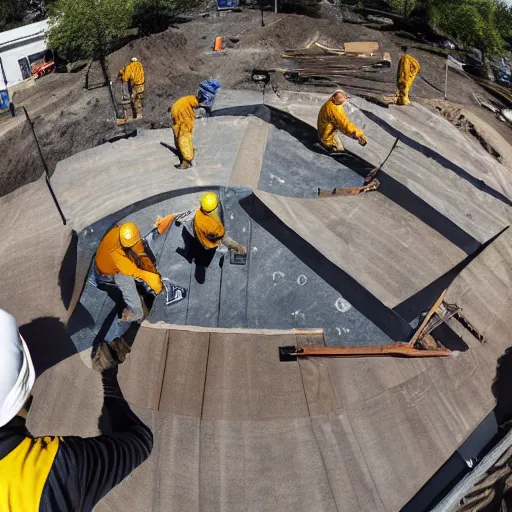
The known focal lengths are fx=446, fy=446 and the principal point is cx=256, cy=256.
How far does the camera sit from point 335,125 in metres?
10.3

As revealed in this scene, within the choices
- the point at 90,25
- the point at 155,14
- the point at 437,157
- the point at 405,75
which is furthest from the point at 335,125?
the point at 155,14

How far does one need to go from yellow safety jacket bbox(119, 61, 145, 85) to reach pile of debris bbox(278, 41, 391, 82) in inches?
183

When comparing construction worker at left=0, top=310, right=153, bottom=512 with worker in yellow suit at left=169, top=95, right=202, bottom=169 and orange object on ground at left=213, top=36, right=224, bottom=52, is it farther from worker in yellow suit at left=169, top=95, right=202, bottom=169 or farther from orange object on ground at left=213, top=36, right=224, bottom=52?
orange object on ground at left=213, top=36, right=224, bottom=52

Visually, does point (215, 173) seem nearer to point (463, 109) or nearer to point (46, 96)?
point (463, 109)

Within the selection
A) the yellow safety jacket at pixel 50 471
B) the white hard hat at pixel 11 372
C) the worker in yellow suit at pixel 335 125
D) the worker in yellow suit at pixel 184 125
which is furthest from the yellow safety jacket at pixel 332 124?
the white hard hat at pixel 11 372

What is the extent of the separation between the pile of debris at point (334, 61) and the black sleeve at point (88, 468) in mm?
13111

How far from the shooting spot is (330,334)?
7.35 m

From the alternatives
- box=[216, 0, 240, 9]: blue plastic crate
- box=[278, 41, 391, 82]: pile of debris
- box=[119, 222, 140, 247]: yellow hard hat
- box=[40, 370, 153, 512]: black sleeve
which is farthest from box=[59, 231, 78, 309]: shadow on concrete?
box=[216, 0, 240, 9]: blue plastic crate

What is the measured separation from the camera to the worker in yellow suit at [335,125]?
9.99 metres

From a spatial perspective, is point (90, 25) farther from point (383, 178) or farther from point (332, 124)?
point (383, 178)

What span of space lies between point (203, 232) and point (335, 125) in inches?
183

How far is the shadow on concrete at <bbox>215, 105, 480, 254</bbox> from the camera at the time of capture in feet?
29.2

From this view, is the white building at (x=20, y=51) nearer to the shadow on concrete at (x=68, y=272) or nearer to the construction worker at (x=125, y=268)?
the shadow on concrete at (x=68, y=272)

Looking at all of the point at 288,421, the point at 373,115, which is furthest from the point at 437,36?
the point at 288,421
